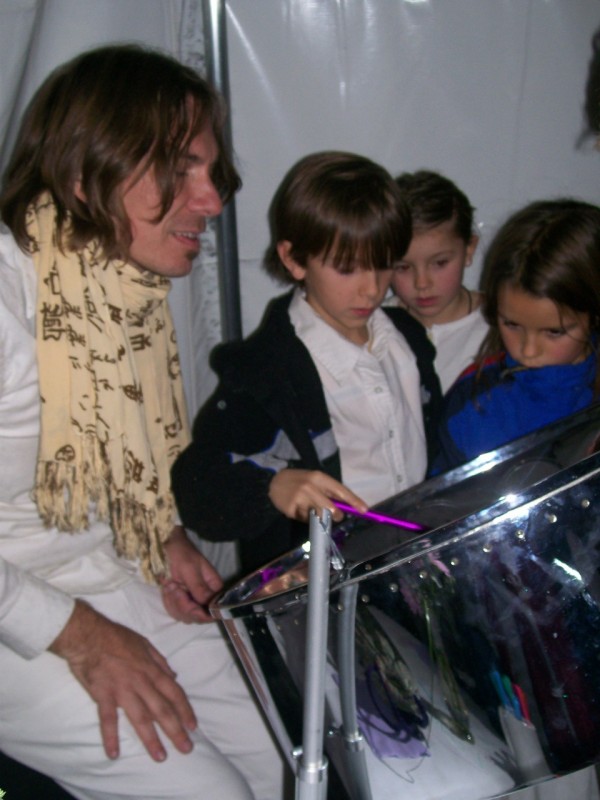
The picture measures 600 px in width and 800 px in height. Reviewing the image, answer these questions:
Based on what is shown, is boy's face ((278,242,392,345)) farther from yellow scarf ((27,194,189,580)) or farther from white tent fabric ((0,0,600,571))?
white tent fabric ((0,0,600,571))

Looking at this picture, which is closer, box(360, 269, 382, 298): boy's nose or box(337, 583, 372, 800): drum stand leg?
box(337, 583, 372, 800): drum stand leg

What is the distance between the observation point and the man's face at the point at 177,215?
1006 mm

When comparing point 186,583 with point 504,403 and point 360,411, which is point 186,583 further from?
point 504,403

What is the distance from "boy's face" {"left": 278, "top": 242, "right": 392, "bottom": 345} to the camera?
1.09m

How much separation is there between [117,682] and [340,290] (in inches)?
21.5

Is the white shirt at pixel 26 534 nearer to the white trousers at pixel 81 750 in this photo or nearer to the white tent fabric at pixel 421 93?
the white trousers at pixel 81 750

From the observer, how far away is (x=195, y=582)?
1.14 metres

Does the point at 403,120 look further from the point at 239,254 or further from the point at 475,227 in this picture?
the point at 239,254

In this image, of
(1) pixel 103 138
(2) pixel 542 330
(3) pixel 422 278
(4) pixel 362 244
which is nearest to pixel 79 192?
(1) pixel 103 138

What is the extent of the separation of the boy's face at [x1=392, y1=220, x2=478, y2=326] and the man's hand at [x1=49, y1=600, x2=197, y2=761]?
0.64 meters

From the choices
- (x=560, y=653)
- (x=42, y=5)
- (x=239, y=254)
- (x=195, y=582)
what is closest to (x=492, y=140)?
(x=239, y=254)

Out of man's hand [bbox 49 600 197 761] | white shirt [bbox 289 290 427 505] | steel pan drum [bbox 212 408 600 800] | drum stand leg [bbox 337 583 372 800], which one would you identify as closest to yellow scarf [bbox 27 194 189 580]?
man's hand [bbox 49 600 197 761]

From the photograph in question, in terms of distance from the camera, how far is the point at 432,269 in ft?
4.07

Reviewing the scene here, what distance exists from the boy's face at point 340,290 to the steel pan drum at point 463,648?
0.50 meters
